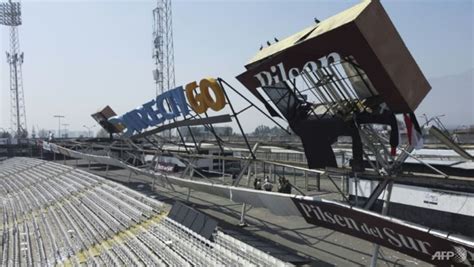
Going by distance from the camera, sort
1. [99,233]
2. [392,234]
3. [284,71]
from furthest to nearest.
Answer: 1. [99,233]
2. [284,71]
3. [392,234]

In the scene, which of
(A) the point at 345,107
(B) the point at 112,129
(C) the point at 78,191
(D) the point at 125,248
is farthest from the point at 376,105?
(B) the point at 112,129

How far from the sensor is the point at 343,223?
9305 millimetres

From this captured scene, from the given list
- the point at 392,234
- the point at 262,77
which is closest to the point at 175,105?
the point at 262,77

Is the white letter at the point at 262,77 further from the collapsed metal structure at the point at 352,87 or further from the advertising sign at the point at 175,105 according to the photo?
the advertising sign at the point at 175,105

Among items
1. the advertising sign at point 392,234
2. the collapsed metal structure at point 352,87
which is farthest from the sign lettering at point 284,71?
the advertising sign at point 392,234

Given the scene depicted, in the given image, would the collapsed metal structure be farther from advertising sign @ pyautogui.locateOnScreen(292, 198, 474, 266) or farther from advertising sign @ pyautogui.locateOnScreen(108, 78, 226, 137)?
advertising sign @ pyautogui.locateOnScreen(108, 78, 226, 137)

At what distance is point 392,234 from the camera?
8.03 metres

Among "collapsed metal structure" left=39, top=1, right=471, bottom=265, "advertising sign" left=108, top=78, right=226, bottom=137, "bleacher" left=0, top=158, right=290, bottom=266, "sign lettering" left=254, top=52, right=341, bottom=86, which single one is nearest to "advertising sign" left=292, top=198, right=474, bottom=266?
"collapsed metal structure" left=39, top=1, right=471, bottom=265

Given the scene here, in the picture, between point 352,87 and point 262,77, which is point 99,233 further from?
point 352,87

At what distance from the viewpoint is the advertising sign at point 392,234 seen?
6980 mm

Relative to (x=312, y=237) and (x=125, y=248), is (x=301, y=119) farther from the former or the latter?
(x=125, y=248)

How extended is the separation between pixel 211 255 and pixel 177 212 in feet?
17.7

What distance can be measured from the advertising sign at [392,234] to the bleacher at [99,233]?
1911 millimetres

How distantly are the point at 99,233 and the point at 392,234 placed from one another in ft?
58.1
